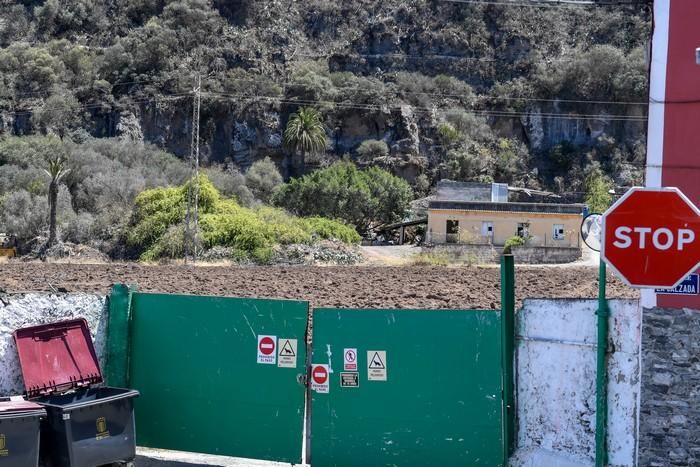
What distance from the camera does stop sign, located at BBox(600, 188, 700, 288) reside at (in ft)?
25.2

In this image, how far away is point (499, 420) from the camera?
31.6 feet

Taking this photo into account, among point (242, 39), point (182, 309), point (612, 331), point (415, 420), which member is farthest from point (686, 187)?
point (242, 39)

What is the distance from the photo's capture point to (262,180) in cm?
8738

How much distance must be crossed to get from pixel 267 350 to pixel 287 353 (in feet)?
0.73

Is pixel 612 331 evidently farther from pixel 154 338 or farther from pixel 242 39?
pixel 242 39

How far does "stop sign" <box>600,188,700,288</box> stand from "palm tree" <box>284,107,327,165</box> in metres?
85.9

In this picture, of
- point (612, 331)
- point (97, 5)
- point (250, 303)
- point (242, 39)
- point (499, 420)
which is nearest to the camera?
point (612, 331)

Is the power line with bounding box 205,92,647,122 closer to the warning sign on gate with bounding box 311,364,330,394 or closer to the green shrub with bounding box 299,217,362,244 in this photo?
the green shrub with bounding box 299,217,362,244

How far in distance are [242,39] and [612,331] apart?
4182 inches

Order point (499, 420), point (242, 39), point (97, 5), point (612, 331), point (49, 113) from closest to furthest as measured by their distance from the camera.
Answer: point (612, 331) → point (499, 420) → point (49, 113) → point (242, 39) → point (97, 5)

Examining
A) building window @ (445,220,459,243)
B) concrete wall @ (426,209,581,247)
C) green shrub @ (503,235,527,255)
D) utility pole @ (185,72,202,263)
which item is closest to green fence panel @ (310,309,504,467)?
utility pole @ (185,72,202,263)

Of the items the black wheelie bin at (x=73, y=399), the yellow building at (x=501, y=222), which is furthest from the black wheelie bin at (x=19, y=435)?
the yellow building at (x=501, y=222)

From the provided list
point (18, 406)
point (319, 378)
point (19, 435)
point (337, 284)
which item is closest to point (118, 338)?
point (18, 406)

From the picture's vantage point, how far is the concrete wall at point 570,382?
29.1 feet
